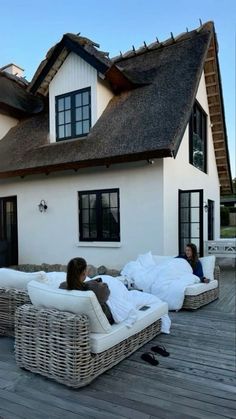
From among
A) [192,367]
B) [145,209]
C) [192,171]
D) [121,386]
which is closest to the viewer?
[121,386]

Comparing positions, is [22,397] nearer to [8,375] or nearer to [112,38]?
[8,375]

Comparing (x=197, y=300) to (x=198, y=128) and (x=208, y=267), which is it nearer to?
(x=208, y=267)

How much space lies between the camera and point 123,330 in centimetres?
326

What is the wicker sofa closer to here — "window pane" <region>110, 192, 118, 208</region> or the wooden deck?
the wooden deck

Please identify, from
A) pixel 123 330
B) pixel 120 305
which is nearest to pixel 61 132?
pixel 120 305

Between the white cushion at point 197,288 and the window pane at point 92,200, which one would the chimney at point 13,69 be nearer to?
the window pane at point 92,200

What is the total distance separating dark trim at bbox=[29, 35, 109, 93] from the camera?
855 centimetres

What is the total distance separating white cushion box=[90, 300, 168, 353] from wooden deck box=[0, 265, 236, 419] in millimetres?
290

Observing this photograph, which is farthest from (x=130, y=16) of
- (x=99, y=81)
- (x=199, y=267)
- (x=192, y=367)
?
(x=192, y=367)

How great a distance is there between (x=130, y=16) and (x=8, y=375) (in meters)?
11.1

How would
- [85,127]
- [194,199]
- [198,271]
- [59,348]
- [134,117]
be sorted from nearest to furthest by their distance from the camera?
1. [59,348]
2. [198,271]
3. [134,117]
4. [85,127]
5. [194,199]

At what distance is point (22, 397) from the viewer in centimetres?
266

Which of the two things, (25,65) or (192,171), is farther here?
(25,65)

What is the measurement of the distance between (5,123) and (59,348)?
9971mm
